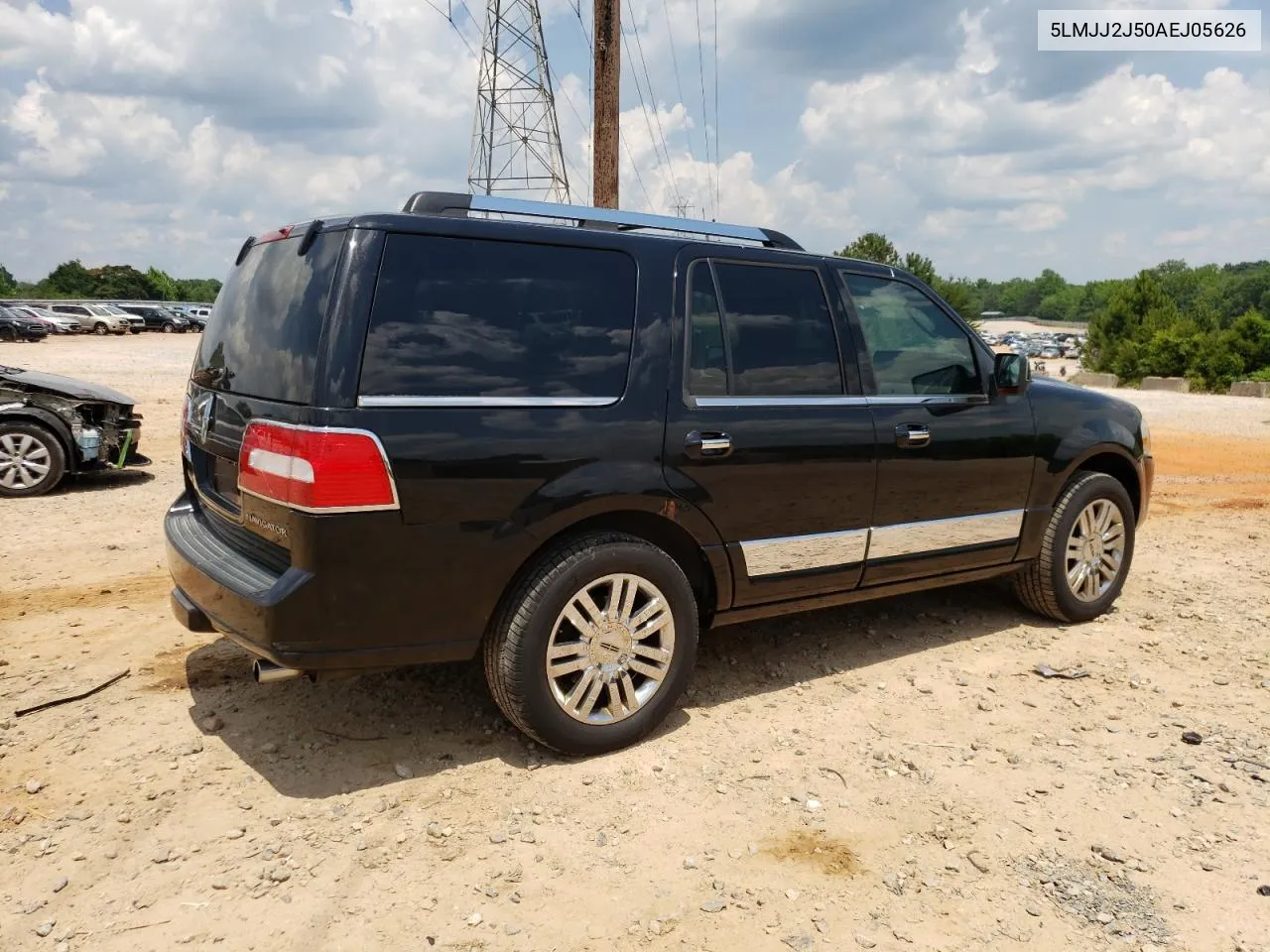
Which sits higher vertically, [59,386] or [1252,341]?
[1252,341]

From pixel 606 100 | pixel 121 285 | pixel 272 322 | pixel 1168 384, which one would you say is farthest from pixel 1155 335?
pixel 121 285

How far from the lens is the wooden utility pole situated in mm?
12234

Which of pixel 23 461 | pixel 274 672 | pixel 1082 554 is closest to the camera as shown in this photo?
pixel 274 672

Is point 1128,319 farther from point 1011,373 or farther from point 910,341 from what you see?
point 910,341

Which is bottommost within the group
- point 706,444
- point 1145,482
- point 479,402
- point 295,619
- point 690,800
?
point 690,800

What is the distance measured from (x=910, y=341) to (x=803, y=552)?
124 cm

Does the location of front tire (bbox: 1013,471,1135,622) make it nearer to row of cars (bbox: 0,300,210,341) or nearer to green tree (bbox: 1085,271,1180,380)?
row of cars (bbox: 0,300,210,341)

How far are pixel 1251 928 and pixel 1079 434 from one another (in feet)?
9.45

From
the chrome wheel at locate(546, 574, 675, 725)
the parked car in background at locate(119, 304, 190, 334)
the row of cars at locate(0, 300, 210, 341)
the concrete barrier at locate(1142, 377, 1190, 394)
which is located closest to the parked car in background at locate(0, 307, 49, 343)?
the row of cars at locate(0, 300, 210, 341)

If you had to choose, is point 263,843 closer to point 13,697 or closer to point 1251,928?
point 13,697

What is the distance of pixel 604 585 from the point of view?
143 inches

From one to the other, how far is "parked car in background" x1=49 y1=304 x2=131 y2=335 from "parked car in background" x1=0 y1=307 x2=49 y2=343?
792 cm

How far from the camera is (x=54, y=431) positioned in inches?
337

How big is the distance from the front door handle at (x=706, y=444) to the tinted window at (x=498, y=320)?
0.36m
